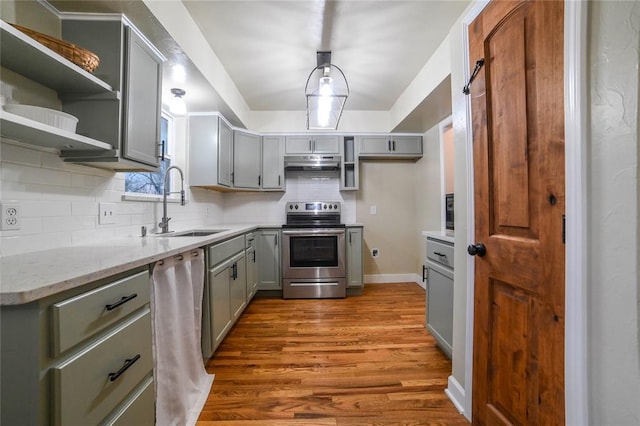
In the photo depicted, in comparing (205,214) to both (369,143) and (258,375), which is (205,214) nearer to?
(258,375)

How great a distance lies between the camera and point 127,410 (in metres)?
0.89

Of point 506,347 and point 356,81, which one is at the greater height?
point 356,81

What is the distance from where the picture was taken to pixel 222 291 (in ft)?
6.27

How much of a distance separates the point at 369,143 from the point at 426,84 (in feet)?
3.95

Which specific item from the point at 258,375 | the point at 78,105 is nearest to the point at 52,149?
the point at 78,105

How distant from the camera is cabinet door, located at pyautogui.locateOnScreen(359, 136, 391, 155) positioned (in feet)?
11.7

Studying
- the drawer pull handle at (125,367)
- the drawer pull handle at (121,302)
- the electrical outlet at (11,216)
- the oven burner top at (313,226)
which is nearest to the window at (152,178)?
the electrical outlet at (11,216)

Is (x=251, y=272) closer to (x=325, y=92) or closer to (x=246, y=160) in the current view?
(x=246, y=160)

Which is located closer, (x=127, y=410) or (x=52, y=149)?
(x=127, y=410)

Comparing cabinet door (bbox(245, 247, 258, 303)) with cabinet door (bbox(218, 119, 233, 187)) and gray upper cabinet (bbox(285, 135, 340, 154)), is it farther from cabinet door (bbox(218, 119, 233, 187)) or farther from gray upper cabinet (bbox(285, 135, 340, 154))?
gray upper cabinet (bbox(285, 135, 340, 154))

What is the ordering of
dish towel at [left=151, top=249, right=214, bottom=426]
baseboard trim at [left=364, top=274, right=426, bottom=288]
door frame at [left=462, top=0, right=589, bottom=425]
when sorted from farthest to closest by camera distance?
baseboard trim at [left=364, top=274, right=426, bottom=288]
dish towel at [left=151, top=249, right=214, bottom=426]
door frame at [left=462, top=0, right=589, bottom=425]

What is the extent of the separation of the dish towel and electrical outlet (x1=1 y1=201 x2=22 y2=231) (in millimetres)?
619

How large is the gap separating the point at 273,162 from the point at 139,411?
9.63 feet

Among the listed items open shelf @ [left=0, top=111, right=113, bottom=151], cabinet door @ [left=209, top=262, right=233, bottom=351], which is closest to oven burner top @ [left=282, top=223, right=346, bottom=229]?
Answer: cabinet door @ [left=209, top=262, right=233, bottom=351]
